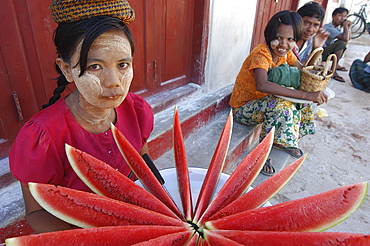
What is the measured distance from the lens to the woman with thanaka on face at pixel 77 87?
0.88 metres

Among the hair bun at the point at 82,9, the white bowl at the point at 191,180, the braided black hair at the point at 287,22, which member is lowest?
the white bowl at the point at 191,180

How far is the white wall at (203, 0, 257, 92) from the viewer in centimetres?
293

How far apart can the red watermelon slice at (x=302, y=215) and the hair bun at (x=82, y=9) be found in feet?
2.59

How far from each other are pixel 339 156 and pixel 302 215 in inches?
114

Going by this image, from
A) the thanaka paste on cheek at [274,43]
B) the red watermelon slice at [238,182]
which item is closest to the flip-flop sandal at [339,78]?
the thanaka paste on cheek at [274,43]

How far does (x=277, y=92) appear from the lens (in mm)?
2539

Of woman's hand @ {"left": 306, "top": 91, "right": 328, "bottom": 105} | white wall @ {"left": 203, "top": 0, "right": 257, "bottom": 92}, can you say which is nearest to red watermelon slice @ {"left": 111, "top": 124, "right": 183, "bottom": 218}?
woman's hand @ {"left": 306, "top": 91, "right": 328, "bottom": 105}

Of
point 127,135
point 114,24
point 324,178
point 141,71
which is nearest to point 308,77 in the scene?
point 324,178

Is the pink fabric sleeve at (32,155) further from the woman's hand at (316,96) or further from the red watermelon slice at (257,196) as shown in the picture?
the woman's hand at (316,96)

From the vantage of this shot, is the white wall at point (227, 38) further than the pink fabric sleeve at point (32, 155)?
Yes

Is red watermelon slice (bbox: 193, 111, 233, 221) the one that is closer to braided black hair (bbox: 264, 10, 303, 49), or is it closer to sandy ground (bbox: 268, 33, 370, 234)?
sandy ground (bbox: 268, 33, 370, 234)

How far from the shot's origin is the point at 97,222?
2.35 ft

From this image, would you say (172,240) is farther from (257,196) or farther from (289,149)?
(289,149)

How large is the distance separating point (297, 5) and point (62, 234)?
22.3ft
